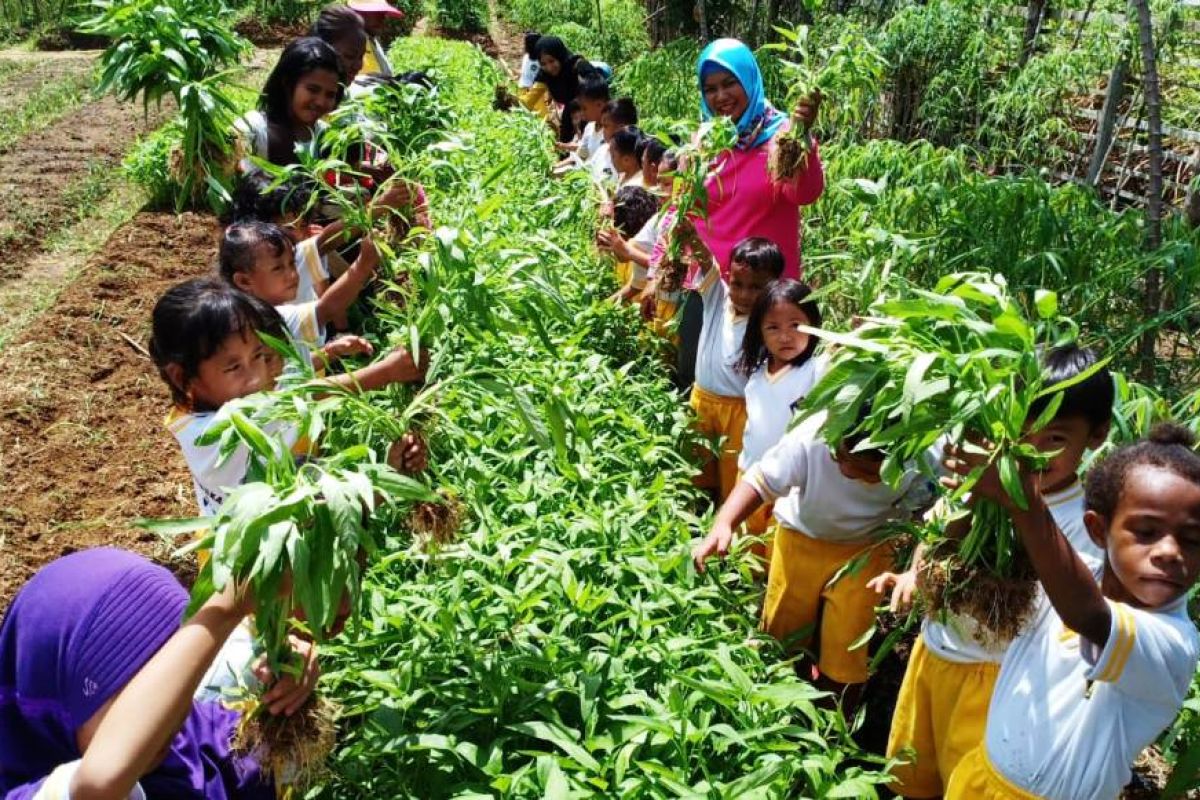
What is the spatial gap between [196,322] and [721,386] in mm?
2078

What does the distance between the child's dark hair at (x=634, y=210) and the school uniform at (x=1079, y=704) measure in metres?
3.91

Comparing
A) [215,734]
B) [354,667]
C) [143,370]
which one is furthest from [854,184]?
[143,370]

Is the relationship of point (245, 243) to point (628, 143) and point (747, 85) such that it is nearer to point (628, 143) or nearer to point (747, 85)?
point (747, 85)

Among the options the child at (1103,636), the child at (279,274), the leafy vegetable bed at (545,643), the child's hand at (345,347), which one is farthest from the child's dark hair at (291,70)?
the child at (1103,636)

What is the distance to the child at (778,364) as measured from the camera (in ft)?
10.1

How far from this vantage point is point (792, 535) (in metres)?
2.84

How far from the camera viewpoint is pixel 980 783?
1.93 meters

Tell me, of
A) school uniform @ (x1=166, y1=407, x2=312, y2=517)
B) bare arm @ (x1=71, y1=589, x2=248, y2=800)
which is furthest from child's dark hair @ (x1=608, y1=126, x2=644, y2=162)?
bare arm @ (x1=71, y1=589, x2=248, y2=800)

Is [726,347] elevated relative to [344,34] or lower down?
lower down

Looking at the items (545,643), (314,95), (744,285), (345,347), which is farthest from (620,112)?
(545,643)

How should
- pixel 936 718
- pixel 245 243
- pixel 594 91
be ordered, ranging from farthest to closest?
pixel 594 91, pixel 245 243, pixel 936 718

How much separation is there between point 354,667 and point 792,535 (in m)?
1.38

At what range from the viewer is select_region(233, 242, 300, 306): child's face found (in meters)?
3.03

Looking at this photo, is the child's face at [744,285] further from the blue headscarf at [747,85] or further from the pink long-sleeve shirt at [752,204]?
the blue headscarf at [747,85]
